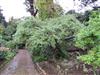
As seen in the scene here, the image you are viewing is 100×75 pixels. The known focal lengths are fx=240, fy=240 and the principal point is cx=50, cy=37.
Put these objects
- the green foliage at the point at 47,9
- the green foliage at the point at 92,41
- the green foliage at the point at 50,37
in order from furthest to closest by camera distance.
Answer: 1. the green foliage at the point at 47,9
2. the green foliage at the point at 50,37
3. the green foliage at the point at 92,41

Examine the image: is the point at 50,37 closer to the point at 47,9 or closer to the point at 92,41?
the point at 47,9

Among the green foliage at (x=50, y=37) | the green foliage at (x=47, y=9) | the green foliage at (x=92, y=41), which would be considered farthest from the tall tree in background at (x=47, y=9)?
the green foliage at (x=92, y=41)

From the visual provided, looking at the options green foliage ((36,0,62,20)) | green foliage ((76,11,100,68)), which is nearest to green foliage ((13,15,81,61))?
green foliage ((36,0,62,20))

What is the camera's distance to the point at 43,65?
1464 cm

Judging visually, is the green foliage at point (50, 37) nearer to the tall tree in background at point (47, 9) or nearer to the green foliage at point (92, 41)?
the tall tree in background at point (47, 9)

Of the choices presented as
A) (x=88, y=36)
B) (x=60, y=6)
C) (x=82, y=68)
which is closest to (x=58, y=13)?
(x=60, y=6)

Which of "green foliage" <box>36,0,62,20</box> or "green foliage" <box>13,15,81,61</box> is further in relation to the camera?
"green foliage" <box>36,0,62,20</box>

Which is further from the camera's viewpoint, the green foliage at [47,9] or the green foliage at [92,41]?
the green foliage at [47,9]

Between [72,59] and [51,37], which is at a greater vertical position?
[51,37]

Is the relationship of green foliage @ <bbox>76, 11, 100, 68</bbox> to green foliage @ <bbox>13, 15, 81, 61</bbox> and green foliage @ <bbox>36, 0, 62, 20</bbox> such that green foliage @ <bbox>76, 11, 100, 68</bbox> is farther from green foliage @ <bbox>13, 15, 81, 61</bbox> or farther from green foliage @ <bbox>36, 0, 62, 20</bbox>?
green foliage @ <bbox>36, 0, 62, 20</bbox>

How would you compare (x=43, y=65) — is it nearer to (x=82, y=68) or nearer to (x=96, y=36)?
(x=82, y=68)

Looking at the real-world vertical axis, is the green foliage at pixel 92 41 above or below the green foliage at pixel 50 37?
above

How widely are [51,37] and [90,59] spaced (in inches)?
266

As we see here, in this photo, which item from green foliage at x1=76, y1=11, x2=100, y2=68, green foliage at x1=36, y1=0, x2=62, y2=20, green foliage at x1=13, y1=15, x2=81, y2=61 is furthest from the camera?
green foliage at x1=36, y1=0, x2=62, y2=20
